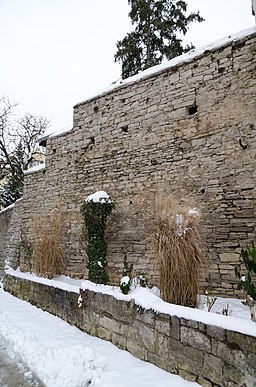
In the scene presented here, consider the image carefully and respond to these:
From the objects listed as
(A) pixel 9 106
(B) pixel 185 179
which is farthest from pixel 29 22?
(B) pixel 185 179

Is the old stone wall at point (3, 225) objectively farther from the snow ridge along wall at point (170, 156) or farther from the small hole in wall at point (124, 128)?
the small hole in wall at point (124, 128)

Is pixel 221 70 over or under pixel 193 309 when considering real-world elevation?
over

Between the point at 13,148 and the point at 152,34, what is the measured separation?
411 inches

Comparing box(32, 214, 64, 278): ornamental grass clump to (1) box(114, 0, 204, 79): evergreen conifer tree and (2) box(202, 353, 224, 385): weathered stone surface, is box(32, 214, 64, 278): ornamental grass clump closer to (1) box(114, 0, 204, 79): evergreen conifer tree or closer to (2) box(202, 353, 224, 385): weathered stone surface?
(2) box(202, 353, 224, 385): weathered stone surface

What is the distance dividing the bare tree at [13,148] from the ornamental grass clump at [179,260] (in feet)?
50.3

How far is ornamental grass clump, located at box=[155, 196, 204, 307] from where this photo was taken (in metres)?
3.63

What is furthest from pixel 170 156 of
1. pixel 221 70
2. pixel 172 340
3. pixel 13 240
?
pixel 13 240

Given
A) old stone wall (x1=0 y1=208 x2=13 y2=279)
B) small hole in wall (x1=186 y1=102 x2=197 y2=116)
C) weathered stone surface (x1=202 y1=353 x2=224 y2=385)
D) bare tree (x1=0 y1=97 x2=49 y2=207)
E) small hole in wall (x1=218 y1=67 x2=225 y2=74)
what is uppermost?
bare tree (x1=0 y1=97 x2=49 y2=207)

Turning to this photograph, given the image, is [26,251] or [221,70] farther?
[26,251]

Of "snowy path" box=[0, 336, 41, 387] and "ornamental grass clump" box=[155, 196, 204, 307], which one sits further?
"ornamental grass clump" box=[155, 196, 204, 307]

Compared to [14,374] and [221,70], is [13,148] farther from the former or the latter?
[14,374]

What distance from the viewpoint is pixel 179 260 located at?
3.65 metres

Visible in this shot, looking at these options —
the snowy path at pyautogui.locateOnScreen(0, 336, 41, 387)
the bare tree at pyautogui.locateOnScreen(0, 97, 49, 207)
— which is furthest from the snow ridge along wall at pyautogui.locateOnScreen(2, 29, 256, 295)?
the bare tree at pyautogui.locateOnScreen(0, 97, 49, 207)

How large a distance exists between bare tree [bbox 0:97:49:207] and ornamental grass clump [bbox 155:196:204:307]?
15.3m
